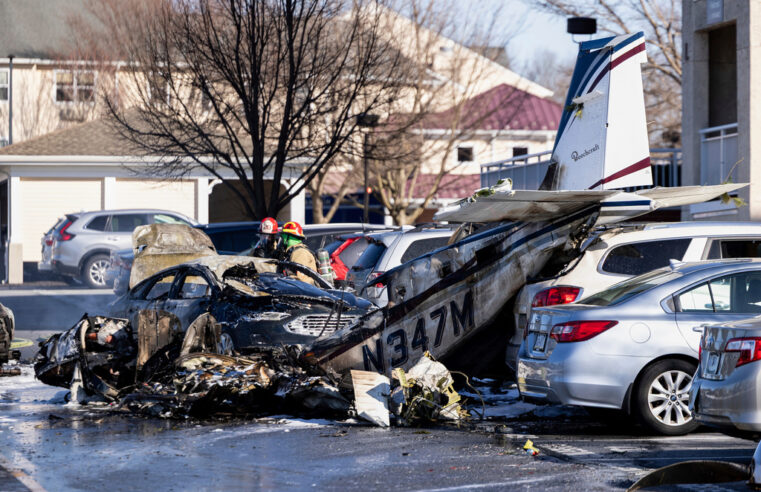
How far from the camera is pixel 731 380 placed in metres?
7.11

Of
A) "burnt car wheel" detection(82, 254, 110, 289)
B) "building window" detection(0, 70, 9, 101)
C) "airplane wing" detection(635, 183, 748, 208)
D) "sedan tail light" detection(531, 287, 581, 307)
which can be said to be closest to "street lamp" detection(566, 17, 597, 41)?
"airplane wing" detection(635, 183, 748, 208)

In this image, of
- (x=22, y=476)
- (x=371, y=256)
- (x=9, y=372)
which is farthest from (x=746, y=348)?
(x=9, y=372)

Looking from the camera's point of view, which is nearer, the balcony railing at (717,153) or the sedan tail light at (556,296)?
the sedan tail light at (556,296)

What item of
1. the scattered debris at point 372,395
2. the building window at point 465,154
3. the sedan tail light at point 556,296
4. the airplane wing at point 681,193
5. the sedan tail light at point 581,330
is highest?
the building window at point 465,154

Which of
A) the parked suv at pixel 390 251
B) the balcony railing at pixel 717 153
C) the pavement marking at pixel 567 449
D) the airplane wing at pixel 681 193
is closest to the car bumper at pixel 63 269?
the parked suv at pixel 390 251

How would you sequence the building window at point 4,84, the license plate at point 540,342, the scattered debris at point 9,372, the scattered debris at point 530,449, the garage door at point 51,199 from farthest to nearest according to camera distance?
the building window at point 4,84 → the garage door at point 51,199 → the scattered debris at point 9,372 → the license plate at point 540,342 → the scattered debris at point 530,449

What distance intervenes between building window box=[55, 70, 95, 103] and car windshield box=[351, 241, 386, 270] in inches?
1269

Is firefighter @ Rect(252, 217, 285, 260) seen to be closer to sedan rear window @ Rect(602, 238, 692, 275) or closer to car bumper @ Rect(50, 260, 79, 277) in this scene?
sedan rear window @ Rect(602, 238, 692, 275)

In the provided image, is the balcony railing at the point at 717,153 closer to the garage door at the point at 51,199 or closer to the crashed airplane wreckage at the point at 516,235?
the crashed airplane wreckage at the point at 516,235

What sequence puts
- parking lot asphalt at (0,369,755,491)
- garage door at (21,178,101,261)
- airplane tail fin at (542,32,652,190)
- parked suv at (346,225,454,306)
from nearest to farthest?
parking lot asphalt at (0,369,755,491) → airplane tail fin at (542,32,652,190) → parked suv at (346,225,454,306) → garage door at (21,178,101,261)

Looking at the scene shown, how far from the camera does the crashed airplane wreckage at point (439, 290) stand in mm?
10344

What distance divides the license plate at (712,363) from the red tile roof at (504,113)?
34.9 meters

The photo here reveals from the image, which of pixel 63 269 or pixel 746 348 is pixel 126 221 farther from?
pixel 746 348

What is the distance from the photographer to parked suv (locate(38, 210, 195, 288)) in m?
28.4
